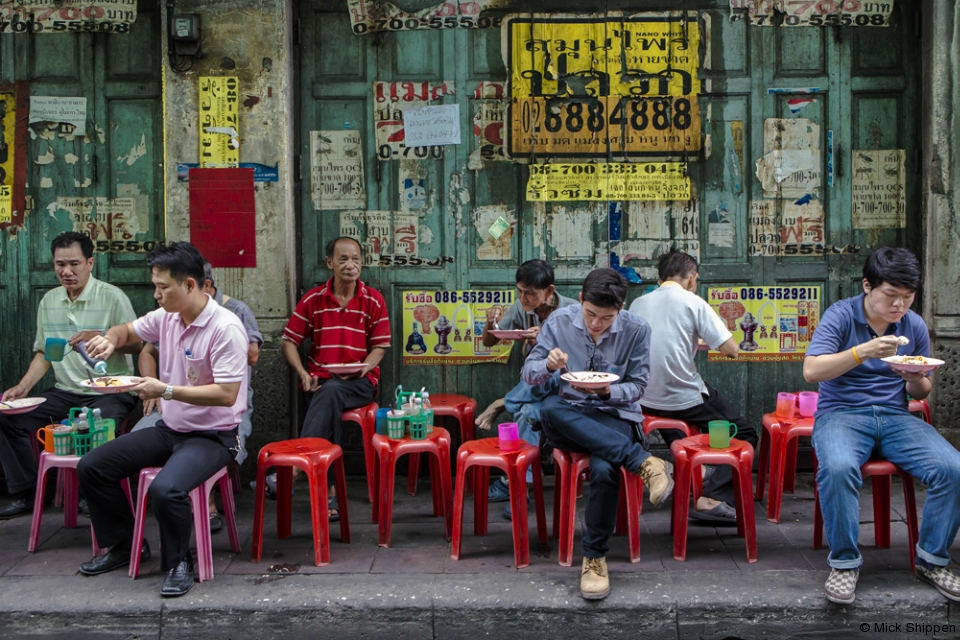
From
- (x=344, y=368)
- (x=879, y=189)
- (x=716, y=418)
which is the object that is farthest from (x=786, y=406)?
(x=344, y=368)

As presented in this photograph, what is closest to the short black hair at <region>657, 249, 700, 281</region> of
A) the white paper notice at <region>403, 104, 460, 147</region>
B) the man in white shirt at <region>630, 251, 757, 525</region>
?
the man in white shirt at <region>630, 251, 757, 525</region>

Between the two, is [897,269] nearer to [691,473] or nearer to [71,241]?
[691,473]

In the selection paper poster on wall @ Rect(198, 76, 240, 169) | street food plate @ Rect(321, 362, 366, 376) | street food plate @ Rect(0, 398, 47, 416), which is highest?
paper poster on wall @ Rect(198, 76, 240, 169)

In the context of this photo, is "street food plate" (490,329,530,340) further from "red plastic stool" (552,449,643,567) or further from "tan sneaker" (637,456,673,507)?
"tan sneaker" (637,456,673,507)

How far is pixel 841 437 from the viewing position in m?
4.35

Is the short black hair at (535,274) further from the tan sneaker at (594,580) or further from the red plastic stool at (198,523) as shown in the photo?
the red plastic stool at (198,523)

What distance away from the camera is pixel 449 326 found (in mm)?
6250

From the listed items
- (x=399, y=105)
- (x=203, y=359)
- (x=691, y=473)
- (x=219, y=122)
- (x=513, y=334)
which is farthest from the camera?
(x=399, y=105)

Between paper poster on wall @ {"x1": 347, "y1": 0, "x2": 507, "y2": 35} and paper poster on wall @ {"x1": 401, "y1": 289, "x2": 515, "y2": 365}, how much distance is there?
1.83 m

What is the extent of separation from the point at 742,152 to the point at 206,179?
3648 millimetres

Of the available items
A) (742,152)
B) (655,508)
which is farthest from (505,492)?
(742,152)

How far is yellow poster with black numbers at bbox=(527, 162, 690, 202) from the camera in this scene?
6125 millimetres

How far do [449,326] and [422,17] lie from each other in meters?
2.14

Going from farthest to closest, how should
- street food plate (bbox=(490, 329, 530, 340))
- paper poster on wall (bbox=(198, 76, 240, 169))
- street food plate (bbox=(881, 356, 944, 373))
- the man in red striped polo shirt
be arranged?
paper poster on wall (bbox=(198, 76, 240, 169)), the man in red striped polo shirt, street food plate (bbox=(490, 329, 530, 340)), street food plate (bbox=(881, 356, 944, 373))
